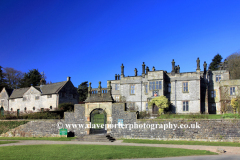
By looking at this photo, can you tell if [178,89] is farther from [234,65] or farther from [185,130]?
[234,65]

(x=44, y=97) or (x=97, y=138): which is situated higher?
(x=44, y=97)

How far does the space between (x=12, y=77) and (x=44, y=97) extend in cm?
2625

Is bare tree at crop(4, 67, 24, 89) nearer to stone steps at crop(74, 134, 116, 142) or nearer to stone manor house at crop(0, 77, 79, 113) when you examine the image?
stone manor house at crop(0, 77, 79, 113)

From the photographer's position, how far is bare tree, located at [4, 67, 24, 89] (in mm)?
61969

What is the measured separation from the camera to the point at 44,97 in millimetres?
42688

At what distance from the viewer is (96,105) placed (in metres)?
22.8

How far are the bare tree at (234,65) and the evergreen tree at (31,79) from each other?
51175 mm

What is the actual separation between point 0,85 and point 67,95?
2465cm

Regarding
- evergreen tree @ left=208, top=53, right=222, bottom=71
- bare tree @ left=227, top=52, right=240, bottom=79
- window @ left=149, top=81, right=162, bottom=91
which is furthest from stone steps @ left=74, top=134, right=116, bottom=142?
evergreen tree @ left=208, top=53, right=222, bottom=71

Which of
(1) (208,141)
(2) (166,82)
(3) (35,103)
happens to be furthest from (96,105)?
(3) (35,103)

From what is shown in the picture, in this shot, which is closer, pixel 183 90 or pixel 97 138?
pixel 97 138

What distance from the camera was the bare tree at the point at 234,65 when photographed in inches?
2093

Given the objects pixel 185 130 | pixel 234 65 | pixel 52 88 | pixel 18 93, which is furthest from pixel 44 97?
pixel 234 65

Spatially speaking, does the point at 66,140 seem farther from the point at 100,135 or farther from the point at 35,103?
the point at 35,103
